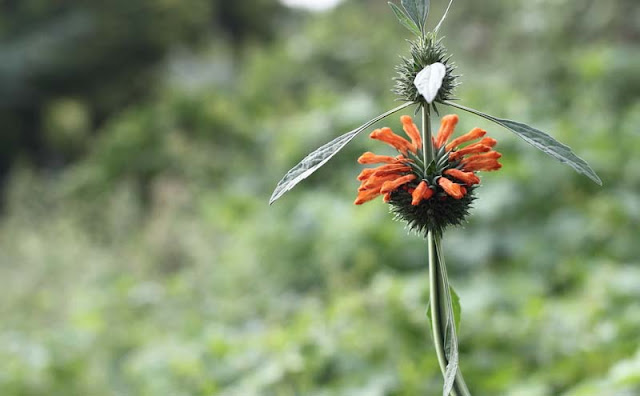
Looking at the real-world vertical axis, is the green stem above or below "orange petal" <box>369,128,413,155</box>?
below

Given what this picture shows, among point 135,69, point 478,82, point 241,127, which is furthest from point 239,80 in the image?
point 478,82

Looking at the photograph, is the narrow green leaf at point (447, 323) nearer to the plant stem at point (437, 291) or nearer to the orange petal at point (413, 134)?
the plant stem at point (437, 291)

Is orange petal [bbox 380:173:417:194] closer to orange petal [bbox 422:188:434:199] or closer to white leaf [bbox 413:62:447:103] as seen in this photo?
orange petal [bbox 422:188:434:199]

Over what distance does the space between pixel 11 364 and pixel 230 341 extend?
0.75m

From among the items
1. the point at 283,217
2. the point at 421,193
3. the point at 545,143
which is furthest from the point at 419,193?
the point at 283,217

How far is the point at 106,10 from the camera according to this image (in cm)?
769

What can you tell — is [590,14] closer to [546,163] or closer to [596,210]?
[546,163]

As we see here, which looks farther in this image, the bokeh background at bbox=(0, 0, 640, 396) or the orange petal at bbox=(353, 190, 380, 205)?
the bokeh background at bbox=(0, 0, 640, 396)

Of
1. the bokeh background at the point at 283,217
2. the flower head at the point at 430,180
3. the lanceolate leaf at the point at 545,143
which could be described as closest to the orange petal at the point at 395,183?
the flower head at the point at 430,180

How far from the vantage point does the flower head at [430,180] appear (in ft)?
2.09

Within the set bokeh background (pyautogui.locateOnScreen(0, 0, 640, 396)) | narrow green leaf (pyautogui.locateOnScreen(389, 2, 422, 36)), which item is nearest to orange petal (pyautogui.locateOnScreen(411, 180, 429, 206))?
narrow green leaf (pyautogui.locateOnScreen(389, 2, 422, 36))

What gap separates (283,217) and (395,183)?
331 centimetres

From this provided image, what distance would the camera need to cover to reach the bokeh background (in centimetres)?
220

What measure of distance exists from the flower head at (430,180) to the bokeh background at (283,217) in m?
0.97
